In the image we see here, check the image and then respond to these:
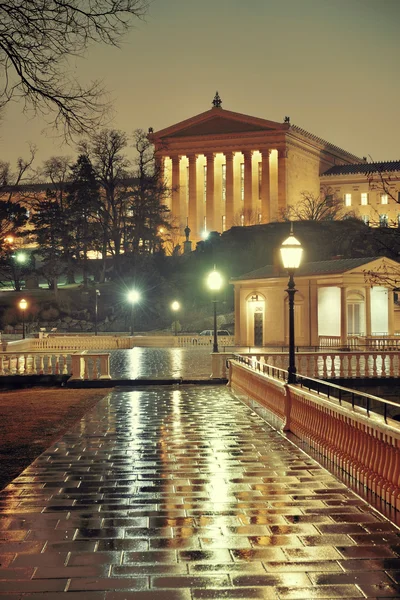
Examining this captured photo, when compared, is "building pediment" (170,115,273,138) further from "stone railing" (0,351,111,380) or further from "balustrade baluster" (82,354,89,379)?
"balustrade baluster" (82,354,89,379)

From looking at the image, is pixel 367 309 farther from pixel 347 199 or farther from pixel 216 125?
pixel 347 199

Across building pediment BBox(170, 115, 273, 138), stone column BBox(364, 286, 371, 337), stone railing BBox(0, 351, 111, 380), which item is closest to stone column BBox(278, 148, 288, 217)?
building pediment BBox(170, 115, 273, 138)

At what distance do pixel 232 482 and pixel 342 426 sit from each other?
72.2 inches

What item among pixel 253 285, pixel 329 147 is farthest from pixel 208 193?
pixel 253 285

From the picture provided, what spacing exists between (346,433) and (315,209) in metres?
97.3

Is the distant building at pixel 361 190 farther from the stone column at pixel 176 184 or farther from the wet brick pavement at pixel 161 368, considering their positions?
the wet brick pavement at pixel 161 368

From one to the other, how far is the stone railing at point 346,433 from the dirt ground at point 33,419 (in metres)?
4.26

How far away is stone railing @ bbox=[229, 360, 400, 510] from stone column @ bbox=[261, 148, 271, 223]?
3718 inches

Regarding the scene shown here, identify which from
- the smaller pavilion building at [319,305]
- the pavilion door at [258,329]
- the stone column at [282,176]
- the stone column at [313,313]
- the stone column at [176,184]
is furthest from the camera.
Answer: the stone column at [176,184]

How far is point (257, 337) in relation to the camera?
48.7 metres

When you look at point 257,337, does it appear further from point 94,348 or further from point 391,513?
point 391,513

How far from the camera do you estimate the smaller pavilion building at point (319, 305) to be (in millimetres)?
43938

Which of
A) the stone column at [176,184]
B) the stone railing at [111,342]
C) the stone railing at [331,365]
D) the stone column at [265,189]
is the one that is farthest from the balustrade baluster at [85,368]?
the stone column at [176,184]

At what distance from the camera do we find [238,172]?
112812 millimetres
